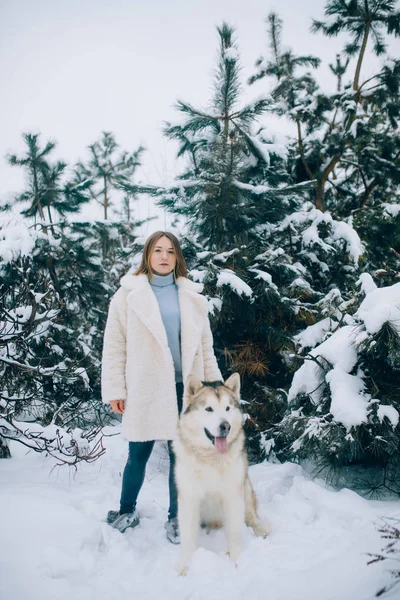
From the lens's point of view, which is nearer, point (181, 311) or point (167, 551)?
point (167, 551)

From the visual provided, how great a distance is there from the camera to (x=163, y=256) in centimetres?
279

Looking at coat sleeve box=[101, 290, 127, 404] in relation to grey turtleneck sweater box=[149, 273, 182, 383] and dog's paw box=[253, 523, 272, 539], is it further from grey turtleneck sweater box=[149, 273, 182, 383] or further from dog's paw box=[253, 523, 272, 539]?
dog's paw box=[253, 523, 272, 539]

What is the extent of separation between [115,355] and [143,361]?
0.24 meters

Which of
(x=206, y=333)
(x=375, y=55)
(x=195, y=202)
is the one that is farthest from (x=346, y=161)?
(x=206, y=333)

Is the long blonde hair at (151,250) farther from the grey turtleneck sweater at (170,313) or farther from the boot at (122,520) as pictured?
the boot at (122,520)

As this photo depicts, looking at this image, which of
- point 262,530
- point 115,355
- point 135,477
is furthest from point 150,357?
point 262,530

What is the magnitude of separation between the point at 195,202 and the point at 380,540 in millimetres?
3598

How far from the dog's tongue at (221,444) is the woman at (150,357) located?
44 cm

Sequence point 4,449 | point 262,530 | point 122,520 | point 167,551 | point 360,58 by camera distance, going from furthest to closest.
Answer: point 360,58 < point 4,449 < point 122,520 < point 262,530 < point 167,551

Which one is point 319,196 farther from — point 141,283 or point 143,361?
point 143,361

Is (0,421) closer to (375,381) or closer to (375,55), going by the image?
(375,381)

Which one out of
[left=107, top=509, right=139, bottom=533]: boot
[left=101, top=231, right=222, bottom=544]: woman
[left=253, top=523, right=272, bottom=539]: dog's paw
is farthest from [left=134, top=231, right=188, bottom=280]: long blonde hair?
[left=253, top=523, right=272, bottom=539]: dog's paw

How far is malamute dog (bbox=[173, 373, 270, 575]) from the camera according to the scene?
7.39 feet

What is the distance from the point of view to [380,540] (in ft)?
6.67
